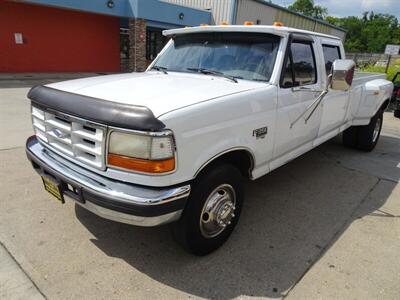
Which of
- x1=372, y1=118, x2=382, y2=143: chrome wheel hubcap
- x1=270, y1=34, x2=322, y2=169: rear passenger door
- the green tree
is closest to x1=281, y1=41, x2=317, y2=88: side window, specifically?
x1=270, y1=34, x2=322, y2=169: rear passenger door

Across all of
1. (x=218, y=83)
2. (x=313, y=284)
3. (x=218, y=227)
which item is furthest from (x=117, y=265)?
(x=218, y=83)

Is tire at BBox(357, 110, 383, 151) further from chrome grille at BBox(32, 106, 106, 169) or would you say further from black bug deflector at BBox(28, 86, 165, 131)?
chrome grille at BBox(32, 106, 106, 169)

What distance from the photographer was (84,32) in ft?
53.5

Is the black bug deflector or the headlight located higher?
the black bug deflector

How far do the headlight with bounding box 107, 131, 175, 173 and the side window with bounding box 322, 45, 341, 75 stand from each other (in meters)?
2.88

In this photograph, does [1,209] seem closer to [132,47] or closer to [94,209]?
[94,209]

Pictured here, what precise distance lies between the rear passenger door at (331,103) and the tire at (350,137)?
4.44ft

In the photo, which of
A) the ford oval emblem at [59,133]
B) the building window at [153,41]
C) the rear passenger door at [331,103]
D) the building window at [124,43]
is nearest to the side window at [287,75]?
the rear passenger door at [331,103]

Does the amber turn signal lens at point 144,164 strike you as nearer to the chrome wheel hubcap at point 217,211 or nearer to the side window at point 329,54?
the chrome wheel hubcap at point 217,211

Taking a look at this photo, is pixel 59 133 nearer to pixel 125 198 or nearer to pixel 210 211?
pixel 125 198

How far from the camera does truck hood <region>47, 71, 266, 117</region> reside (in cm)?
231

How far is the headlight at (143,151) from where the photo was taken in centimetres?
214

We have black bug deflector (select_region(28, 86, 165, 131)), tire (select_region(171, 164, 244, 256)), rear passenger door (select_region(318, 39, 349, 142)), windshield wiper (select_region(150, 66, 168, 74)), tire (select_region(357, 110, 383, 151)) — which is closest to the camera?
black bug deflector (select_region(28, 86, 165, 131))

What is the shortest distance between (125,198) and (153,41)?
711 inches
